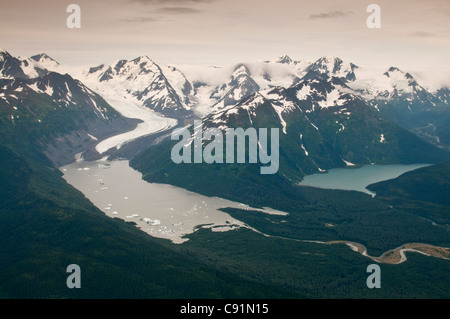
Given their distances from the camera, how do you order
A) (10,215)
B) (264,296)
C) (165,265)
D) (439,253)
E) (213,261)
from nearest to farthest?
1. (264,296)
2. (165,265)
3. (213,261)
4. (439,253)
5. (10,215)

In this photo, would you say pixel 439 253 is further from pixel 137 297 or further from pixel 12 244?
pixel 12 244

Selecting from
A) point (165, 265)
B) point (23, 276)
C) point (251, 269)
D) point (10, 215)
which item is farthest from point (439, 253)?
point (10, 215)

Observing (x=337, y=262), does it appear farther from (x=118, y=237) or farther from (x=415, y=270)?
(x=118, y=237)

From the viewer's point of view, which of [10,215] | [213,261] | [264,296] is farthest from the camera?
[10,215]

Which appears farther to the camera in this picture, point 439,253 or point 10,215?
point 10,215

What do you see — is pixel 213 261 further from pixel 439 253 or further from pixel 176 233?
pixel 439 253

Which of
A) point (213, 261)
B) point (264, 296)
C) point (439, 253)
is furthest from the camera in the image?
point (439, 253)

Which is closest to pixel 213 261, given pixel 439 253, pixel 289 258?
pixel 289 258

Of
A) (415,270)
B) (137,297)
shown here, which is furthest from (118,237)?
(415,270)

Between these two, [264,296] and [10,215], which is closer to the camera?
[264,296]
